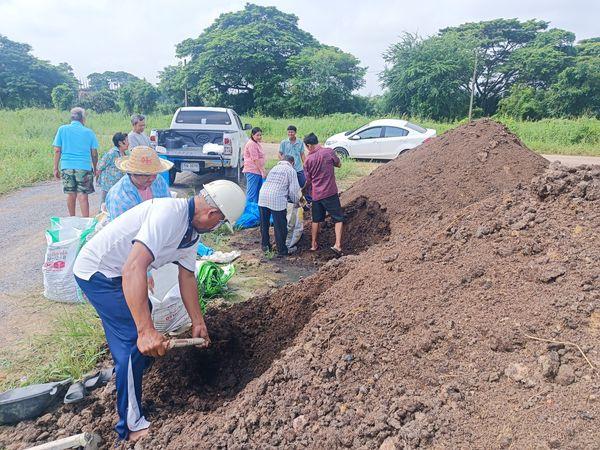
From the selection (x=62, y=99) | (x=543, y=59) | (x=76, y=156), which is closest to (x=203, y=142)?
(x=76, y=156)

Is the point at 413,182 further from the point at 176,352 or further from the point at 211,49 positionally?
the point at 211,49

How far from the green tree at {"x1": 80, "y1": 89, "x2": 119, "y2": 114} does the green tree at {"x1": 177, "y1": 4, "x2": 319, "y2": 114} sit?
7.66m

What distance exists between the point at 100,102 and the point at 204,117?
29661 mm

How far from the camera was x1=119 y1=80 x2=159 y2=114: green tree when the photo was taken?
36125 millimetres

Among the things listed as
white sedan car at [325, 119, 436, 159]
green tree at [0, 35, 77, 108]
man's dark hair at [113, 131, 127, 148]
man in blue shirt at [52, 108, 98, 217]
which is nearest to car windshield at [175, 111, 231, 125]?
man in blue shirt at [52, 108, 98, 217]

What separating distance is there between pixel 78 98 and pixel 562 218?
1646 inches

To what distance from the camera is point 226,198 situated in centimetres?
258

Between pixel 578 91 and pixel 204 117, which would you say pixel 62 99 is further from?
pixel 578 91

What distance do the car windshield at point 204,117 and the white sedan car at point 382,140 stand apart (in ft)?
16.3

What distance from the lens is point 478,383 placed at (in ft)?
7.54

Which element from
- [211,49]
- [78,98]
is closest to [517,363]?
[211,49]

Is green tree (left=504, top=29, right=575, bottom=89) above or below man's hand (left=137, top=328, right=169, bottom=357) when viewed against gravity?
above

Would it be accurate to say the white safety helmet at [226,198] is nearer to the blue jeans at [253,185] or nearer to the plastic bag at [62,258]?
the plastic bag at [62,258]

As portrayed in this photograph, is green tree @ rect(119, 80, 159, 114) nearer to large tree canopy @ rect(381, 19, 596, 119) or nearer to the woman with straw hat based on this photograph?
large tree canopy @ rect(381, 19, 596, 119)
